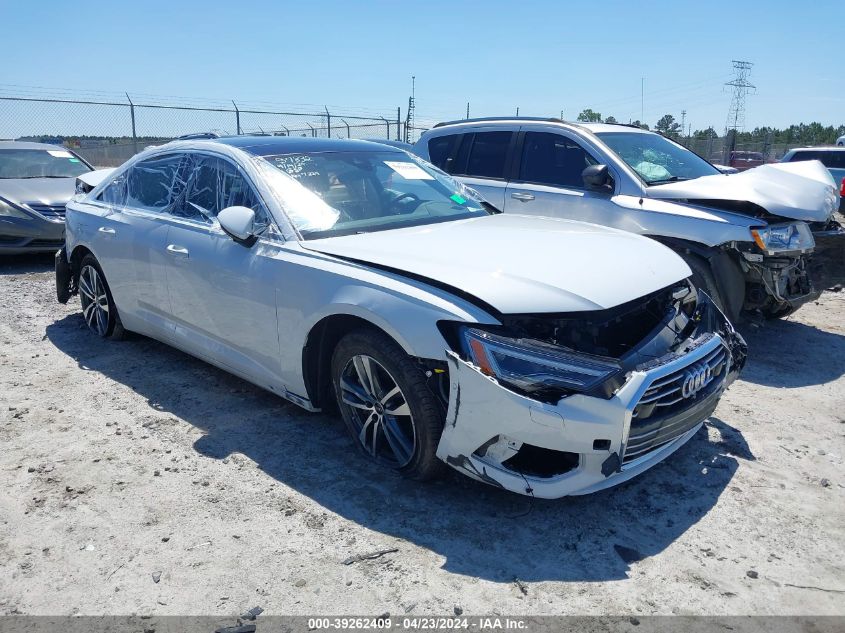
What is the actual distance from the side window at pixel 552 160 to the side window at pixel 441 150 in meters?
0.95

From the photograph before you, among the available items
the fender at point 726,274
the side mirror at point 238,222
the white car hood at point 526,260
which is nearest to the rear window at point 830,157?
the fender at point 726,274

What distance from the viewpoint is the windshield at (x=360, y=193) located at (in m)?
3.72

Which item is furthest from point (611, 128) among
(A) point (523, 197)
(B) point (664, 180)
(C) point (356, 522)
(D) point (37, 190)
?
(D) point (37, 190)

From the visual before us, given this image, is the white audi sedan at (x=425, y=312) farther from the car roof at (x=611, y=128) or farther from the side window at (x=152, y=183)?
the car roof at (x=611, y=128)

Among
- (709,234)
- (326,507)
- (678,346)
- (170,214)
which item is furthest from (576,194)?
(326,507)

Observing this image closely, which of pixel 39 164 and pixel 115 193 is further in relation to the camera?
pixel 39 164

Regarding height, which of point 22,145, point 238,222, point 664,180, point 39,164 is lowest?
point 238,222

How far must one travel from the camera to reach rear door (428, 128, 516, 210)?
6.55m

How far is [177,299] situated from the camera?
14.3 feet

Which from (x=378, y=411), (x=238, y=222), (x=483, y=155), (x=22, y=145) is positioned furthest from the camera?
(x=22, y=145)

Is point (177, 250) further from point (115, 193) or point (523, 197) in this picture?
point (523, 197)

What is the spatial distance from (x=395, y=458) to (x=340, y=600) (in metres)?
0.91

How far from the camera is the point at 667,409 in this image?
2.86m

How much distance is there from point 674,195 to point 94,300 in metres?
4.89
